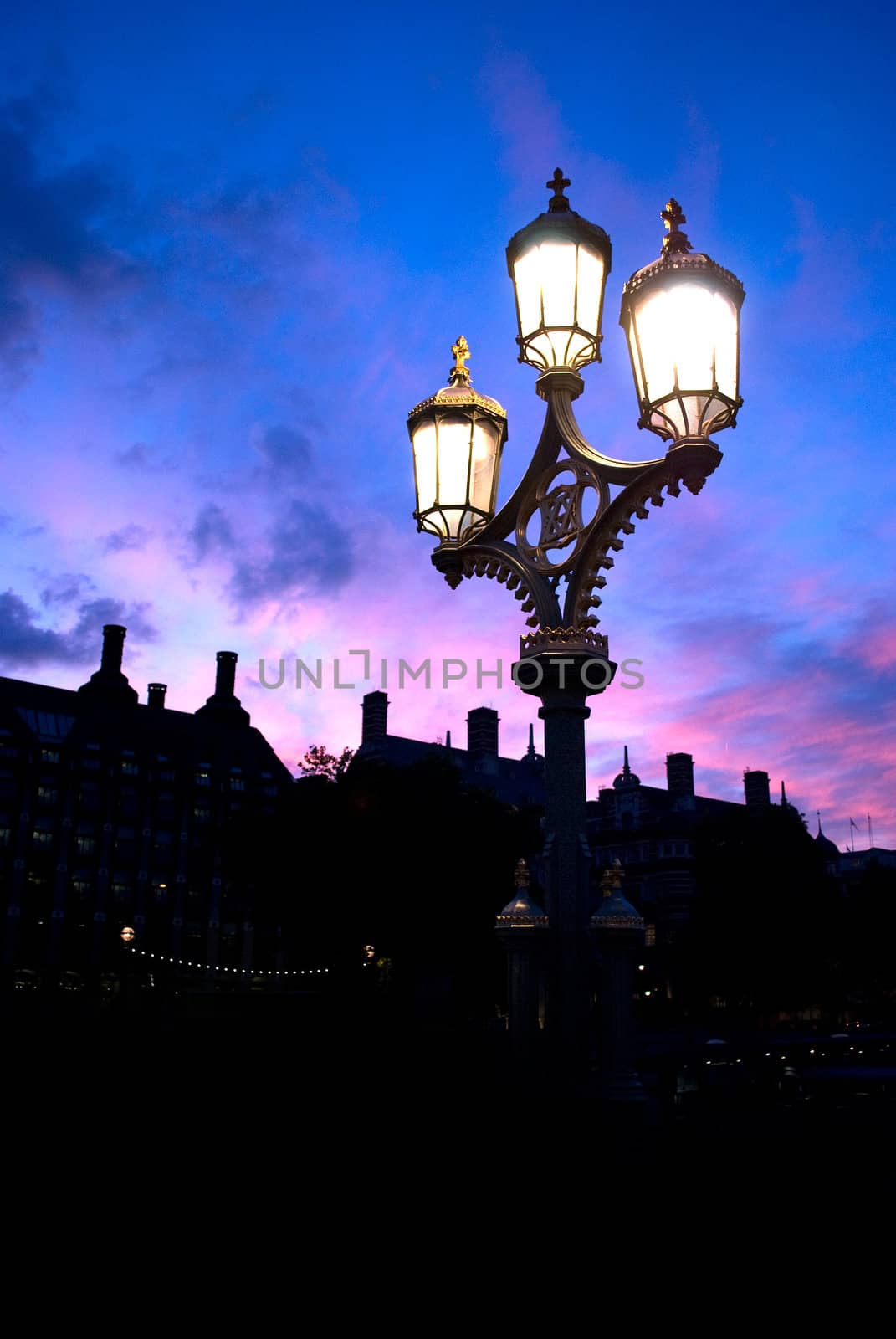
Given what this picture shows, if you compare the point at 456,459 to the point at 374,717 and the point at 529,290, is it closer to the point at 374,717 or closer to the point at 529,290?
the point at 529,290

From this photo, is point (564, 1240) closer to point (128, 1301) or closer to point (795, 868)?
point (128, 1301)

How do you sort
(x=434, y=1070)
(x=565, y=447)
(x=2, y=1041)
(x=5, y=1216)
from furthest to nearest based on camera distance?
1. (x=2, y=1041)
2. (x=434, y=1070)
3. (x=565, y=447)
4. (x=5, y=1216)

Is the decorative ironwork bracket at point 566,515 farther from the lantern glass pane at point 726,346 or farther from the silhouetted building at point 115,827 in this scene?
the silhouetted building at point 115,827

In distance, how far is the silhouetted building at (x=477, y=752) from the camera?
283 ft

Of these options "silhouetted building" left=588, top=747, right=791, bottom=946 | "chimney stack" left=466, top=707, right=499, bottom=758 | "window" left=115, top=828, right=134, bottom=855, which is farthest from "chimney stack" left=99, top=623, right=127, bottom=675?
"silhouetted building" left=588, top=747, right=791, bottom=946

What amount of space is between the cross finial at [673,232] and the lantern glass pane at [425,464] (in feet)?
6.14

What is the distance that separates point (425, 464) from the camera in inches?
276

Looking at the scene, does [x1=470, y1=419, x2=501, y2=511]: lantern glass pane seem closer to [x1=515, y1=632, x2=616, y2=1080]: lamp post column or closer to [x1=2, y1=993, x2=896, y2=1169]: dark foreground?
[x1=515, y1=632, x2=616, y2=1080]: lamp post column

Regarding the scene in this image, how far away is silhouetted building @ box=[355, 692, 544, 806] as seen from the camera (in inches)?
3393

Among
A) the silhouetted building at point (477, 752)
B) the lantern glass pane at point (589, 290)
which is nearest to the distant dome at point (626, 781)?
the silhouetted building at point (477, 752)

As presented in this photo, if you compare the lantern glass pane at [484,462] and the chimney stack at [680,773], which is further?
the chimney stack at [680,773]

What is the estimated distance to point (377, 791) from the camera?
42.4m

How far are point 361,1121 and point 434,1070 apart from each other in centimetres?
58

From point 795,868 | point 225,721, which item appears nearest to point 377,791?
point 795,868
